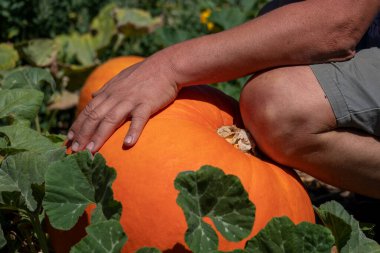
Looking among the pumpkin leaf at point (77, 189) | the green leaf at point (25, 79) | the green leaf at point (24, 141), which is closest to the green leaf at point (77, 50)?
the green leaf at point (25, 79)

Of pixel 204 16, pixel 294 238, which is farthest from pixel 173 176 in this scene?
pixel 204 16

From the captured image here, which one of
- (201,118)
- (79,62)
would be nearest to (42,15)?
(79,62)

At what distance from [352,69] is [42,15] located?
2459 mm

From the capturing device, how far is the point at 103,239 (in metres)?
1.64

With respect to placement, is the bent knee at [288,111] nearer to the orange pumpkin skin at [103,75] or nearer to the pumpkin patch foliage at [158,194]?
the pumpkin patch foliage at [158,194]

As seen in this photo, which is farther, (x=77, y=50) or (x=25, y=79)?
(x=77, y=50)

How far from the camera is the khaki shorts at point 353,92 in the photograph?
214 centimetres

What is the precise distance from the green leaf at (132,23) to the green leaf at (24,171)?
2.41 meters

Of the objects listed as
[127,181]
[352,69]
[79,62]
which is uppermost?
[352,69]

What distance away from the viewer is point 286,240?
1671 millimetres

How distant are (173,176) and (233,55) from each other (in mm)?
500

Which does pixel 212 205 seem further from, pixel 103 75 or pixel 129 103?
pixel 103 75

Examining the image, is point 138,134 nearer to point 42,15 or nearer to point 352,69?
point 352,69

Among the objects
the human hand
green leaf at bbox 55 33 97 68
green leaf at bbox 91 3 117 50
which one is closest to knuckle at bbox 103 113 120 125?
the human hand
